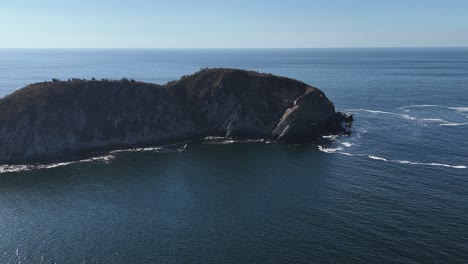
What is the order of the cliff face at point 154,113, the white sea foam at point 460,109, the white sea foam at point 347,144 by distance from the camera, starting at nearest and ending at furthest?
the cliff face at point 154,113 → the white sea foam at point 347,144 → the white sea foam at point 460,109

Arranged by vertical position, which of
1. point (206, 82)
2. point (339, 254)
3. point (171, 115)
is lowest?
point (339, 254)

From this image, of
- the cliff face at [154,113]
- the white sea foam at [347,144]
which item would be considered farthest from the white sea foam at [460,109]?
the white sea foam at [347,144]

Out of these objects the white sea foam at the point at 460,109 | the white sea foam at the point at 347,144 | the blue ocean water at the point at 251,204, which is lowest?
the blue ocean water at the point at 251,204

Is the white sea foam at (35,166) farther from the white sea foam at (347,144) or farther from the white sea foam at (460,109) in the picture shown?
the white sea foam at (460,109)

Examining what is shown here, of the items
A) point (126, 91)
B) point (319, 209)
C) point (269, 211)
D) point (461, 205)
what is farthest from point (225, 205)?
point (126, 91)

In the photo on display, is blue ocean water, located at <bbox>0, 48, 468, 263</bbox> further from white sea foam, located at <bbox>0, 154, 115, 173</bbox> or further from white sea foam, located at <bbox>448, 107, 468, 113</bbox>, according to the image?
white sea foam, located at <bbox>448, 107, 468, 113</bbox>

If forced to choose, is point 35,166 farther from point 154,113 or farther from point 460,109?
point 460,109

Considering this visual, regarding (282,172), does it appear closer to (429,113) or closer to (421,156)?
(421,156)
